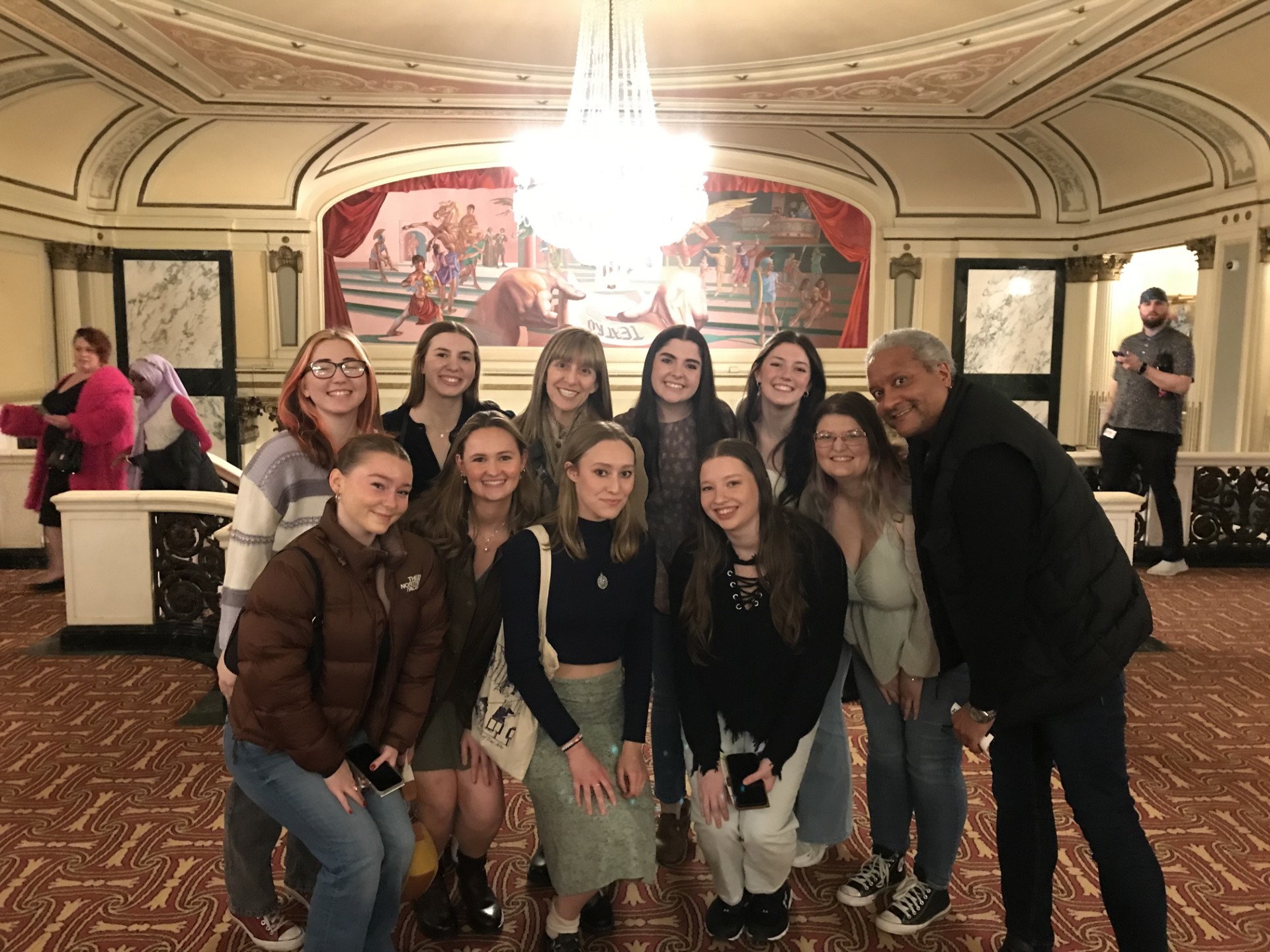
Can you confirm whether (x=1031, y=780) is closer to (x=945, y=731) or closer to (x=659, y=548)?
(x=945, y=731)

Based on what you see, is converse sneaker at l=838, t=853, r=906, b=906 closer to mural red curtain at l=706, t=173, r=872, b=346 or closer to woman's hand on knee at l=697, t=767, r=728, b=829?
woman's hand on knee at l=697, t=767, r=728, b=829

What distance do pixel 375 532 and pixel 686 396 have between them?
1113 millimetres

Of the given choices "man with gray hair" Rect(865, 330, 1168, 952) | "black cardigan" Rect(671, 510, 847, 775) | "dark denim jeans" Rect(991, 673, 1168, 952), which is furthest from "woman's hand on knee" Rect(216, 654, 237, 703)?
"dark denim jeans" Rect(991, 673, 1168, 952)

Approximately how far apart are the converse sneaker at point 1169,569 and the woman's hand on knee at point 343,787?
6.47 m

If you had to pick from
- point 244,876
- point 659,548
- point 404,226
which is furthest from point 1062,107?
point 244,876

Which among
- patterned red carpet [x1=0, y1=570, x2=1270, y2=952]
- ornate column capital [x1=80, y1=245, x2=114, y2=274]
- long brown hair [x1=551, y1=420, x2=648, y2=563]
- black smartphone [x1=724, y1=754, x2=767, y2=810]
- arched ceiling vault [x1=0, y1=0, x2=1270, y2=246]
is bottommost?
patterned red carpet [x1=0, y1=570, x2=1270, y2=952]

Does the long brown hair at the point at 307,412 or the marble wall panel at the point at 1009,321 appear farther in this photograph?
the marble wall panel at the point at 1009,321

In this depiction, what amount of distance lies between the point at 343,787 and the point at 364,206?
400 inches

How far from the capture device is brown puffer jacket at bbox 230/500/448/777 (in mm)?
1995

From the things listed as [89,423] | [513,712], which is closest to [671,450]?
[513,712]

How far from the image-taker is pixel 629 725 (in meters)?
2.43

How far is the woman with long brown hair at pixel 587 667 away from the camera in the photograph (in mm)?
2328

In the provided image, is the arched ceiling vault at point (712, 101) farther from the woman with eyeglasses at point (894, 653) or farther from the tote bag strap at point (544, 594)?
the tote bag strap at point (544, 594)

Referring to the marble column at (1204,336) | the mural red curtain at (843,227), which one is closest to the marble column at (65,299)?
the mural red curtain at (843,227)
